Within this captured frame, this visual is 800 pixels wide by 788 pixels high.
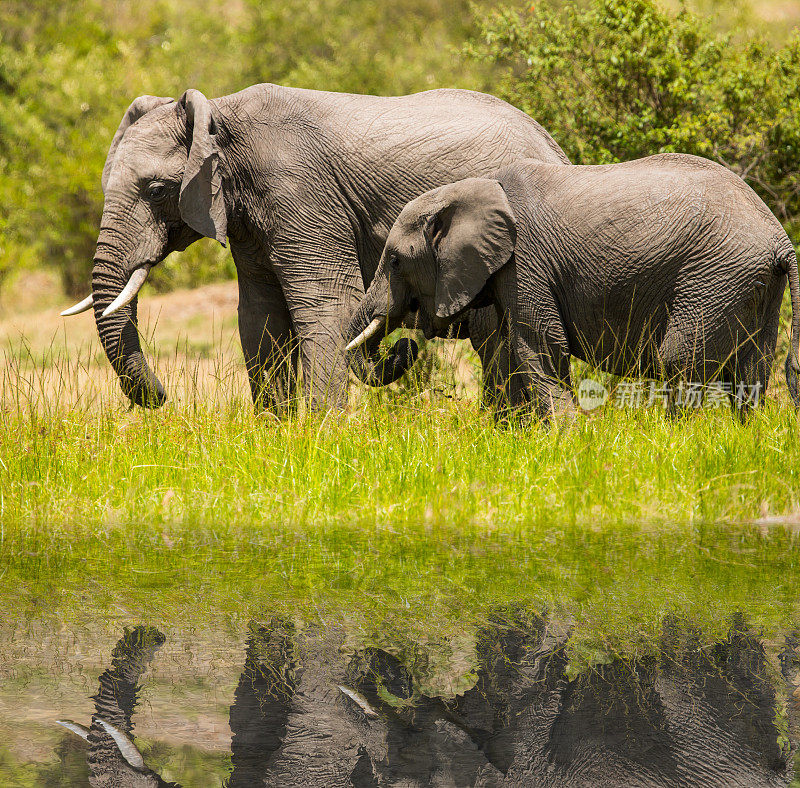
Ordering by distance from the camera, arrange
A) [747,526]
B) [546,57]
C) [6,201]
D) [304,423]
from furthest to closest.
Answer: [6,201]
[546,57]
[304,423]
[747,526]

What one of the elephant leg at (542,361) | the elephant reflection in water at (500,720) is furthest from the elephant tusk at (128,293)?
the elephant reflection in water at (500,720)

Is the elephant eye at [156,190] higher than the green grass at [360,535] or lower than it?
higher

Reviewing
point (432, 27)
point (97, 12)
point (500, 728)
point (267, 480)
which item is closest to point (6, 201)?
point (97, 12)

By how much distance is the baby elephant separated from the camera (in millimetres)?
6844

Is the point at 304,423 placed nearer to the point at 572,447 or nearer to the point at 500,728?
the point at 572,447

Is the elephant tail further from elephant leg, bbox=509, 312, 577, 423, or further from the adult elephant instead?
the adult elephant

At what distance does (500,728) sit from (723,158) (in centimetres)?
918

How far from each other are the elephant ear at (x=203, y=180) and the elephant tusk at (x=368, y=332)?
1.14 metres

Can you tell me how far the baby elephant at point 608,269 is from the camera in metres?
6.84

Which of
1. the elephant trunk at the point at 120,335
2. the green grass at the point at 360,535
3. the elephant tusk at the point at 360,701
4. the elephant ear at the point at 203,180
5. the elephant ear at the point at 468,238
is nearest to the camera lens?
the elephant tusk at the point at 360,701

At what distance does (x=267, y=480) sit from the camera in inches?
249

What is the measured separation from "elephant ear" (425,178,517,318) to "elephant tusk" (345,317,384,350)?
43 cm

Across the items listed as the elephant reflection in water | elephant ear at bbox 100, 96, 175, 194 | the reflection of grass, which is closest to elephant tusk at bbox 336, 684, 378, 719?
the elephant reflection in water

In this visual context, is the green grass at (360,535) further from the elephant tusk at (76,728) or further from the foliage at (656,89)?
the foliage at (656,89)
